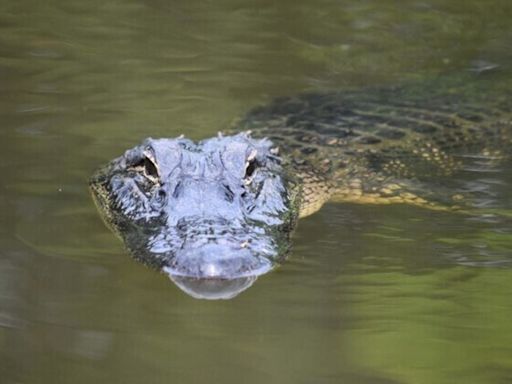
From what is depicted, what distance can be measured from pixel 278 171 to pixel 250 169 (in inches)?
14.7

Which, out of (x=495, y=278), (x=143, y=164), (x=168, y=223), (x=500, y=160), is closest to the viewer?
(x=168, y=223)

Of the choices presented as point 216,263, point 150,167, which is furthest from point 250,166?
point 216,263

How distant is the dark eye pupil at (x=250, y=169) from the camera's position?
5.35m

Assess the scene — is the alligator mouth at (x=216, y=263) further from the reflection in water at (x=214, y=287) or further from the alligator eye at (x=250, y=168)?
the alligator eye at (x=250, y=168)

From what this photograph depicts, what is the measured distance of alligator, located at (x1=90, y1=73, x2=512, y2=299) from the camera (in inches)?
→ 173

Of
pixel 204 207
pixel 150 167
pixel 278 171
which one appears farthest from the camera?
pixel 278 171

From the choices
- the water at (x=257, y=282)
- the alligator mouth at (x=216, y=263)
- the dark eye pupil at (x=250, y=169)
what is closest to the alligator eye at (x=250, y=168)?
the dark eye pupil at (x=250, y=169)

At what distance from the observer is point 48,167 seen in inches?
242

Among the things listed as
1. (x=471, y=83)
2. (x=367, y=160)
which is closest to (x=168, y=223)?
(x=367, y=160)

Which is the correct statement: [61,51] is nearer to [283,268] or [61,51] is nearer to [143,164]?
[143,164]

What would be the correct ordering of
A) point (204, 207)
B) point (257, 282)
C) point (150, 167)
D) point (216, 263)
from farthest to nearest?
point (150, 167), point (257, 282), point (204, 207), point (216, 263)

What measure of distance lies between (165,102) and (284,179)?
72.3 inches

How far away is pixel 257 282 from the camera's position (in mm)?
4965

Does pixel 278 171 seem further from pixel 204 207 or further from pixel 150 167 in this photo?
pixel 204 207
